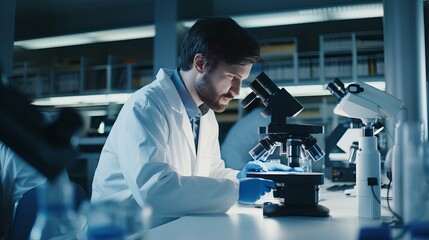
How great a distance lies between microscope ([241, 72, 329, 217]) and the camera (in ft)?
4.20

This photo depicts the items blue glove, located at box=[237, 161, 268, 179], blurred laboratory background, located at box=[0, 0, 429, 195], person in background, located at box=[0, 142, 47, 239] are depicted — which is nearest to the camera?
blue glove, located at box=[237, 161, 268, 179]

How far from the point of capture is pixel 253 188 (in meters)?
1.38

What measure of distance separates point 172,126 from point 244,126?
1.56 meters

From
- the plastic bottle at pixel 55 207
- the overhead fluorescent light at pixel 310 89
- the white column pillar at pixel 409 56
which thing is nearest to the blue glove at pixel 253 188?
the plastic bottle at pixel 55 207

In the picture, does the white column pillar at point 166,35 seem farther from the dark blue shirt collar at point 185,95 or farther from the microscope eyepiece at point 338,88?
the microscope eyepiece at point 338,88

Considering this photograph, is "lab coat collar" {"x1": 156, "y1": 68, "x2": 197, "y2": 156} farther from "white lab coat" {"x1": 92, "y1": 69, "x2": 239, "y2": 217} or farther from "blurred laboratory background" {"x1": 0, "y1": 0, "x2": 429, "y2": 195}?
"blurred laboratory background" {"x1": 0, "y1": 0, "x2": 429, "y2": 195}

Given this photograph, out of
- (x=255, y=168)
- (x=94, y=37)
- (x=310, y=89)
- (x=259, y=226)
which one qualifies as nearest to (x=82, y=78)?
(x=94, y=37)

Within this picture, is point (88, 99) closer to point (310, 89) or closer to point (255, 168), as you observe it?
point (310, 89)

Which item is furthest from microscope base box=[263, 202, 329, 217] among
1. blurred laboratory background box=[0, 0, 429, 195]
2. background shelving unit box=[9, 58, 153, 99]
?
background shelving unit box=[9, 58, 153, 99]

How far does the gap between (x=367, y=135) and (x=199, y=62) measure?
2.56ft

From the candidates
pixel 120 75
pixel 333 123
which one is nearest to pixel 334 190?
pixel 333 123

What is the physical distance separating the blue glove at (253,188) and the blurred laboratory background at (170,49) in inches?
52.3

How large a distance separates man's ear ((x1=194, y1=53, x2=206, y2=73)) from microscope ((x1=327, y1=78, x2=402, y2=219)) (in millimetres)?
579

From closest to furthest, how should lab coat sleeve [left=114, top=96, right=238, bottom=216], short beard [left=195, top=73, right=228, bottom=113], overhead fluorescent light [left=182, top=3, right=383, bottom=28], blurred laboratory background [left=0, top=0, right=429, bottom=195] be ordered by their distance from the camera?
lab coat sleeve [left=114, top=96, right=238, bottom=216] < short beard [left=195, top=73, right=228, bottom=113] < overhead fluorescent light [left=182, top=3, right=383, bottom=28] < blurred laboratory background [left=0, top=0, right=429, bottom=195]
